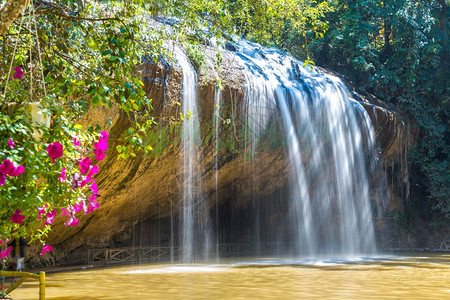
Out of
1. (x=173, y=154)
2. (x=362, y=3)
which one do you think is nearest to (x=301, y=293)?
(x=173, y=154)

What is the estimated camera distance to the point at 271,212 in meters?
20.7

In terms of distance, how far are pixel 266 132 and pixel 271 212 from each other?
20.3 feet

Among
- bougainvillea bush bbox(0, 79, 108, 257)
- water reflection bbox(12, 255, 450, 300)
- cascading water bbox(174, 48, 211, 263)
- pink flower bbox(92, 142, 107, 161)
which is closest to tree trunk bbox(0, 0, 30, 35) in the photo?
bougainvillea bush bbox(0, 79, 108, 257)

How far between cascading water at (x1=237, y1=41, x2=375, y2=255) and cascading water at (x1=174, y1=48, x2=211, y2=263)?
1.95 meters

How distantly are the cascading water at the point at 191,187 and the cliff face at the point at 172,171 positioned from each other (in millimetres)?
208

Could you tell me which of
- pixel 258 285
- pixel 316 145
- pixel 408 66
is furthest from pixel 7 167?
pixel 408 66

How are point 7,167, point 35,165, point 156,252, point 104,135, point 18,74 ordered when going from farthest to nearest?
1. point 156,252
2. point 18,74
3. point 104,135
4. point 35,165
5. point 7,167

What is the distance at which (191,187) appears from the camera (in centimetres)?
1569

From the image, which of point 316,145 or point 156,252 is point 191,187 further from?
point 316,145

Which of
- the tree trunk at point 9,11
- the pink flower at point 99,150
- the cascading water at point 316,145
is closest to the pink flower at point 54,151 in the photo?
the pink flower at point 99,150

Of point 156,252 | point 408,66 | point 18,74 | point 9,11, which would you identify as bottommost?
point 156,252

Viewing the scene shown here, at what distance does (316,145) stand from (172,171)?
560cm

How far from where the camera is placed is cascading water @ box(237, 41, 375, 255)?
15422mm

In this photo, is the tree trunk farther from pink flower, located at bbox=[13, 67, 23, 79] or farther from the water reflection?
Answer: the water reflection
